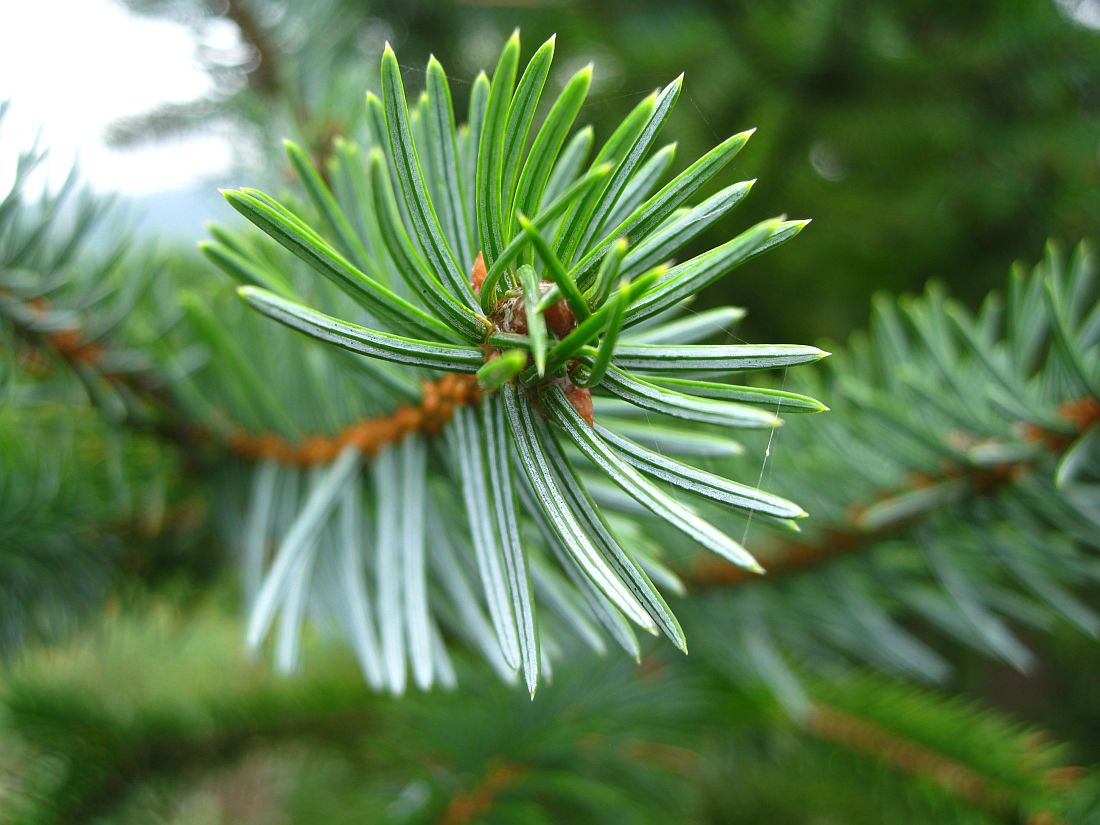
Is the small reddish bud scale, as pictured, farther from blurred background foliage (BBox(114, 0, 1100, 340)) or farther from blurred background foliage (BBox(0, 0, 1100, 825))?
blurred background foliage (BBox(114, 0, 1100, 340))

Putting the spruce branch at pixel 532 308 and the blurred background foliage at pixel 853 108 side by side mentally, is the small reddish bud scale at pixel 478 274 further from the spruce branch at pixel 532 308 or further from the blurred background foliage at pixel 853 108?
the blurred background foliage at pixel 853 108

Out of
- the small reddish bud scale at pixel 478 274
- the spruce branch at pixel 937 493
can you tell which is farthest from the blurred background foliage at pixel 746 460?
the small reddish bud scale at pixel 478 274

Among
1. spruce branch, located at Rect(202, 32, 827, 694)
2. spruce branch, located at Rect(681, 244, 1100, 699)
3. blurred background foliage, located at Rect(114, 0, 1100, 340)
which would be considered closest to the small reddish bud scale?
spruce branch, located at Rect(202, 32, 827, 694)

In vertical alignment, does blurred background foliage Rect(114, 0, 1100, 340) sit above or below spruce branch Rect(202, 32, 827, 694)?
above

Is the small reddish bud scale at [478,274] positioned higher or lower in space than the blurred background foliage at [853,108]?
lower

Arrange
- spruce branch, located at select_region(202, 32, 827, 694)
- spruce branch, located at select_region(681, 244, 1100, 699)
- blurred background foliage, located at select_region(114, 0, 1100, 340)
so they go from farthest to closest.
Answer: blurred background foliage, located at select_region(114, 0, 1100, 340) → spruce branch, located at select_region(681, 244, 1100, 699) → spruce branch, located at select_region(202, 32, 827, 694)

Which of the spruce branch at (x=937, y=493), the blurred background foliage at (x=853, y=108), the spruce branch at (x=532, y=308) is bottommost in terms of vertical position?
the spruce branch at (x=937, y=493)

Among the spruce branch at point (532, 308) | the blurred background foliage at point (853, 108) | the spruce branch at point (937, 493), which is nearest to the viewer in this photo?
the spruce branch at point (532, 308)

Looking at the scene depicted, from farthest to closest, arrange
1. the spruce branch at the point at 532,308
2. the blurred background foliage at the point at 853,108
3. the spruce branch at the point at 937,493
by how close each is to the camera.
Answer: the blurred background foliage at the point at 853,108, the spruce branch at the point at 937,493, the spruce branch at the point at 532,308

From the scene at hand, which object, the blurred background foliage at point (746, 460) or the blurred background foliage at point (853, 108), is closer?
the blurred background foliage at point (746, 460)
